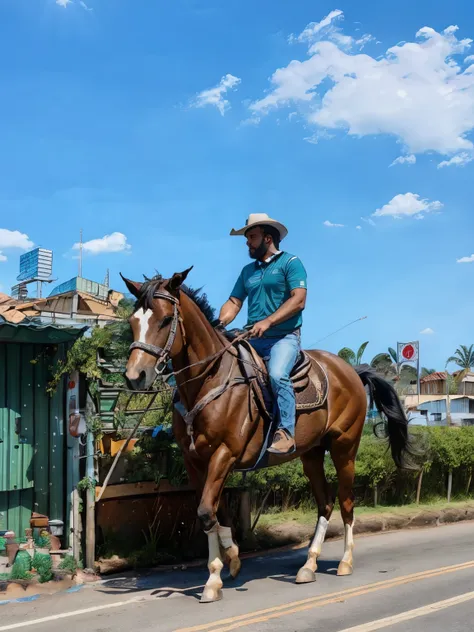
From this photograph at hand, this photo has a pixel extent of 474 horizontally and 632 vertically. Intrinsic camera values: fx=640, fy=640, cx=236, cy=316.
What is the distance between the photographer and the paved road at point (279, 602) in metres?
5.01

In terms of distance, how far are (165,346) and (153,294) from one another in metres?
0.45

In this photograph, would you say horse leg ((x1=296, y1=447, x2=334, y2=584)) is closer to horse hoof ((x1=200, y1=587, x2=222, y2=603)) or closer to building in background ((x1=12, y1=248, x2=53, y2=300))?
horse hoof ((x1=200, y1=587, x2=222, y2=603))

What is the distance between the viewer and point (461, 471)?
13.3 meters

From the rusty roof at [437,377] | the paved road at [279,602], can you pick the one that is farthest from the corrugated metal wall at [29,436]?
the rusty roof at [437,377]

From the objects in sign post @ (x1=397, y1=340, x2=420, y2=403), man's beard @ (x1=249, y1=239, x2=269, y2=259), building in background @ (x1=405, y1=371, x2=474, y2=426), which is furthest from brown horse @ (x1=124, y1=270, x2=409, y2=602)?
building in background @ (x1=405, y1=371, x2=474, y2=426)

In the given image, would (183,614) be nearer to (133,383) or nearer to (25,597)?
(25,597)

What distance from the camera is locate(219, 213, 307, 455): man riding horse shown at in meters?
6.09

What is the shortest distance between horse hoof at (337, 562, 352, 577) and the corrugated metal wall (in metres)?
3.19

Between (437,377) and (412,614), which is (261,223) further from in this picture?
(437,377)

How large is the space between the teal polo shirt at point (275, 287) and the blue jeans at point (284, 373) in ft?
0.44

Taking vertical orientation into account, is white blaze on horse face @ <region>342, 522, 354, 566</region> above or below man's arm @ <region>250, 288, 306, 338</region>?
below

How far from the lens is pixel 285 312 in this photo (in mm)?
6188

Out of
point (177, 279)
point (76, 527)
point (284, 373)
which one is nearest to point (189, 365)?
point (177, 279)

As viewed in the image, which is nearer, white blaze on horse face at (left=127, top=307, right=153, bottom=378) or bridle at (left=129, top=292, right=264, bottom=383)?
white blaze on horse face at (left=127, top=307, right=153, bottom=378)
